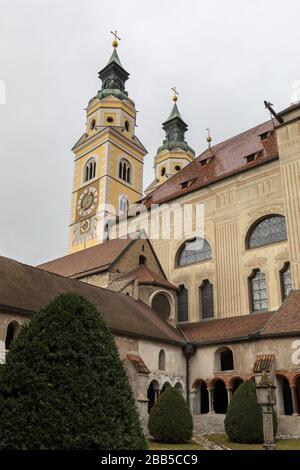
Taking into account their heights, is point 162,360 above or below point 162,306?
below

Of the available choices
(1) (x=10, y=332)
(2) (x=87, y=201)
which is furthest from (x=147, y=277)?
(2) (x=87, y=201)

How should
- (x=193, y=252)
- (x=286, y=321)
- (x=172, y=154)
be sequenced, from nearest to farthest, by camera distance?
(x=286, y=321) → (x=193, y=252) → (x=172, y=154)

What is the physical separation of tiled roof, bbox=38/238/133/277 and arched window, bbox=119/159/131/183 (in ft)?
67.6

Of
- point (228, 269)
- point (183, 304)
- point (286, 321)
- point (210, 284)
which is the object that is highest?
point (228, 269)

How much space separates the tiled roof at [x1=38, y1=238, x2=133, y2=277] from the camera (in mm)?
26250

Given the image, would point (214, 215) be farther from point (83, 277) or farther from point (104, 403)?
point (104, 403)

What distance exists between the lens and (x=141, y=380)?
1792 cm

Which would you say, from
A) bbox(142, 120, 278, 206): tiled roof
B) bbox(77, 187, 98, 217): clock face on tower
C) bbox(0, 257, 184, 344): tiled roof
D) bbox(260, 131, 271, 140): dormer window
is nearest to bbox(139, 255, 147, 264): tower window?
bbox(0, 257, 184, 344): tiled roof

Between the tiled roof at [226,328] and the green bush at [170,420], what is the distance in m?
4.82

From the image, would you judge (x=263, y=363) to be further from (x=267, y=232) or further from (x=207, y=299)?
(x=267, y=232)

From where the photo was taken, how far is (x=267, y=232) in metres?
24.4

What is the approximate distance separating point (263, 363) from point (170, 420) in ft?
14.3

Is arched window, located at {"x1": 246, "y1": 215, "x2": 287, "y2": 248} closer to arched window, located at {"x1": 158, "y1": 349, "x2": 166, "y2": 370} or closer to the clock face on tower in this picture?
arched window, located at {"x1": 158, "y1": 349, "x2": 166, "y2": 370}
